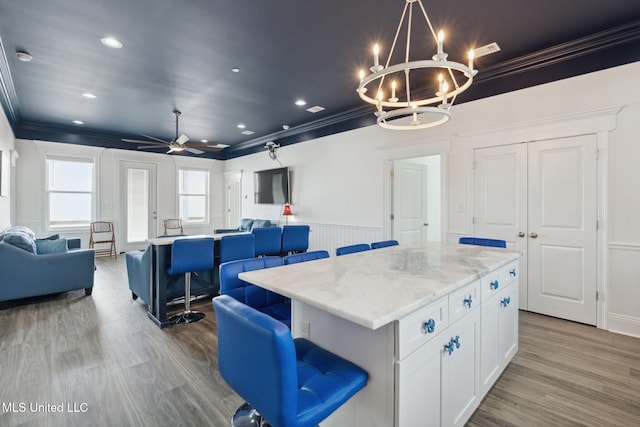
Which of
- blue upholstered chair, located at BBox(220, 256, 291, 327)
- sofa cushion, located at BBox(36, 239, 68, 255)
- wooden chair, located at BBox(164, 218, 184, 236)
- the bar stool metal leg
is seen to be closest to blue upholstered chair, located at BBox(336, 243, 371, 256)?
blue upholstered chair, located at BBox(220, 256, 291, 327)

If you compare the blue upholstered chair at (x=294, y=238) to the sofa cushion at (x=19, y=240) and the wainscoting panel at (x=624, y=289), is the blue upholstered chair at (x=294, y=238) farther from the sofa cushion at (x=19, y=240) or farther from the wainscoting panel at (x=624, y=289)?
the wainscoting panel at (x=624, y=289)

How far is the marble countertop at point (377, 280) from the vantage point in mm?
1147

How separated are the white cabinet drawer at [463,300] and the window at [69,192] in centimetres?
830

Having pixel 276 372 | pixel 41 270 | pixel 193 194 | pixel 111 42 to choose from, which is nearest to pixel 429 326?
pixel 276 372

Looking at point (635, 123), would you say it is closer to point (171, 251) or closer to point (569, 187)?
point (569, 187)

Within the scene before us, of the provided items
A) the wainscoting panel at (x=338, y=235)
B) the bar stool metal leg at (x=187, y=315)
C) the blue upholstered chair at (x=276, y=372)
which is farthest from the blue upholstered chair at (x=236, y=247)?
the blue upholstered chair at (x=276, y=372)

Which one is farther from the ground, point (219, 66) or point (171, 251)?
point (219, 66)

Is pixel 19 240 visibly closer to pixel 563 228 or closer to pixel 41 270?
pixel 41 270

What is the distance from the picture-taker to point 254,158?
784 cm

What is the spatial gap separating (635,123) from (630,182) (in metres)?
0.56

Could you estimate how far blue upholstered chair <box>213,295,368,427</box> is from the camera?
3.30 ft

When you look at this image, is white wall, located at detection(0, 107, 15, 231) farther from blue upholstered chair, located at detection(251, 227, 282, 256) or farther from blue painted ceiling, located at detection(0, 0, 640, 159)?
blue upholstered chair, located at detection(251, 227, 282, 256)

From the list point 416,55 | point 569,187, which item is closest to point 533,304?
point 569,187

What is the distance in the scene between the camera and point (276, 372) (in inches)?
39.6
